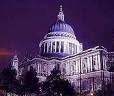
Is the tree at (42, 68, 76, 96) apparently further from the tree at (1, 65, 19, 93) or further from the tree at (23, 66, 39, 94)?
the tree at (1, 65, 19, 93)

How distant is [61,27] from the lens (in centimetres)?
12444

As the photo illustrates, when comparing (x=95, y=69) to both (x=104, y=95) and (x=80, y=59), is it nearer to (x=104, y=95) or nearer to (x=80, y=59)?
(x=80, y=59)

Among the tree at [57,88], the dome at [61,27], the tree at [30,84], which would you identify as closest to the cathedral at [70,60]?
the dome at [61,27]

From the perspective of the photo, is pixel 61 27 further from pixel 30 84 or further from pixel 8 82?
pixel 8 82

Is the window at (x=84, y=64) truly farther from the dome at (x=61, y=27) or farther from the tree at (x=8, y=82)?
the tree at (x=8, y=82)

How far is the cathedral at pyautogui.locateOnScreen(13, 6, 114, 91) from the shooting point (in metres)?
92.3

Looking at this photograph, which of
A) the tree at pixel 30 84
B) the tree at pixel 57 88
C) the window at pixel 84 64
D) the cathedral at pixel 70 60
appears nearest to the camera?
the tree at pixel 30 84

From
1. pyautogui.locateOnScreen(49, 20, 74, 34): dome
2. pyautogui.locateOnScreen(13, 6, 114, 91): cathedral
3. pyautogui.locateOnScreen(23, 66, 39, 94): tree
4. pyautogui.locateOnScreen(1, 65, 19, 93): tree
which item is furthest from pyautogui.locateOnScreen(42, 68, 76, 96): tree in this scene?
pyautogui.locateOnScreen(49, 20, 74, 34): dome

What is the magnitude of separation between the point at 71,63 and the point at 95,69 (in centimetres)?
1364

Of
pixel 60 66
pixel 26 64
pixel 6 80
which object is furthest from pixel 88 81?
pixel 6 80

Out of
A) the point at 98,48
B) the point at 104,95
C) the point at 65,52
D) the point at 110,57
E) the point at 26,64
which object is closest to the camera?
the point at 104,95

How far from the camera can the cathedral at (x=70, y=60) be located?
92312 millimetres

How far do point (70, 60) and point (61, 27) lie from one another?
23.3 m

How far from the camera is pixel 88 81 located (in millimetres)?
94438
